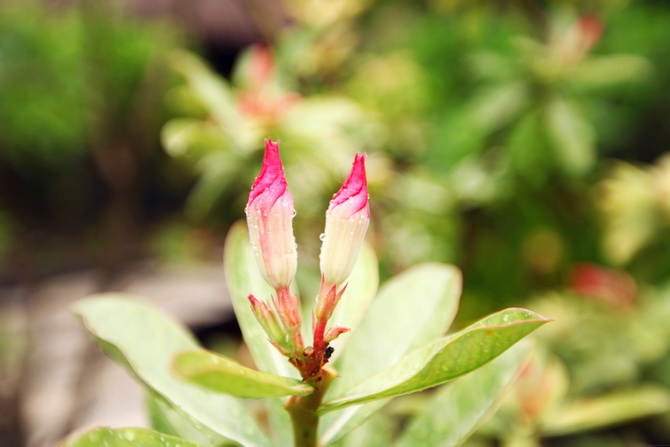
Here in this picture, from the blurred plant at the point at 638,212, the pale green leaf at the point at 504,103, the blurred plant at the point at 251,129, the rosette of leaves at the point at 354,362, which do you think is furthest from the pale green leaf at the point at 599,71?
the rosette of leaves at the point at 354,362

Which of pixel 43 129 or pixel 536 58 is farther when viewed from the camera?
pixel 43 129

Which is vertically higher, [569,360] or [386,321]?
[386,321]

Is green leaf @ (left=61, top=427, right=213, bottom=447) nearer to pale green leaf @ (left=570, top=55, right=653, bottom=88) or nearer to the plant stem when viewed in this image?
the plant stem

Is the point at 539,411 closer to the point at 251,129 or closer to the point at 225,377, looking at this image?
the point at 225,377

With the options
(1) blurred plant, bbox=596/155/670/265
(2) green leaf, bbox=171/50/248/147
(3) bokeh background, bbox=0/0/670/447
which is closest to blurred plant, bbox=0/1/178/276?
(3) bokeh background, bbox=0/0/670/447

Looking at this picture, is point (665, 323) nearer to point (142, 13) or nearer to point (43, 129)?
point (43, 129)

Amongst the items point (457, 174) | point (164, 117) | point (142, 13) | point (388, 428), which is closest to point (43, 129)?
point (164, 117)
